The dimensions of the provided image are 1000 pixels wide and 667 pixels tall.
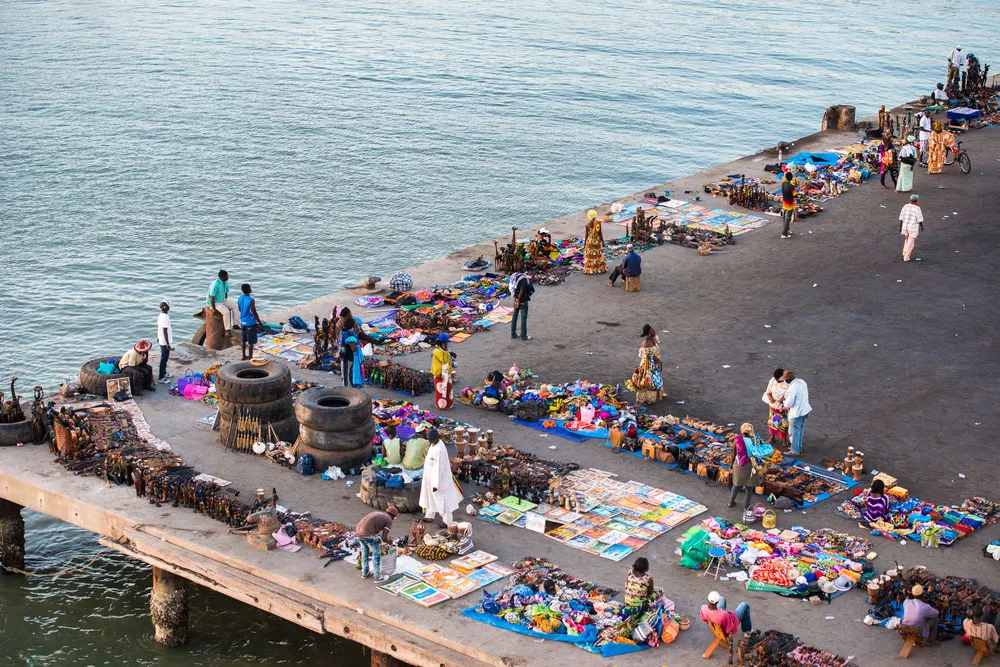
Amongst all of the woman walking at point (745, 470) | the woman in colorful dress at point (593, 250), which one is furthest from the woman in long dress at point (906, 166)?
the woman walking at point (745, 470)

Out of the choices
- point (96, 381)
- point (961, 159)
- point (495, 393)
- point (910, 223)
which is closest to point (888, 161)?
point (961, 159)

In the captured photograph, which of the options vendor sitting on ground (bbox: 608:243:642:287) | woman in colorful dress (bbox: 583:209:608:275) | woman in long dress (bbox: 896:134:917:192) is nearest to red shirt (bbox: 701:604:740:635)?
vendor sitting on ground (bbox: 608:243:642:287)

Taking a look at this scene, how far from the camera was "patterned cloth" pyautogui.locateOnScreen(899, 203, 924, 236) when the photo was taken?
30625 mm

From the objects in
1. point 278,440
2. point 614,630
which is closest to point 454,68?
point 278,440

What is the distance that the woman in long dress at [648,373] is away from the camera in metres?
22.6

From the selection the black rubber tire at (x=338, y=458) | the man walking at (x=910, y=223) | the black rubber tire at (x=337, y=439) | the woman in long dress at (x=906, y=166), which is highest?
the woman in long dress at (x=906, y=166)

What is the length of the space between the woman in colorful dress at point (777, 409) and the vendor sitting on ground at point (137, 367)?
10584 millimetres

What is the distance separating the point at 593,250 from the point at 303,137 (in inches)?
1046

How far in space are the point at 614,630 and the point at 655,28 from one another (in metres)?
72.3

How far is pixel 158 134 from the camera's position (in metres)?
52.8

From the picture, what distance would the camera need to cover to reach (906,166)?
3622 cm

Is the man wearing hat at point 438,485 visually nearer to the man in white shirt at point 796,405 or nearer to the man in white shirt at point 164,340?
the man in white shirt at point 796,405

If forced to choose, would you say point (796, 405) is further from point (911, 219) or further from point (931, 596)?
point (911, 219)

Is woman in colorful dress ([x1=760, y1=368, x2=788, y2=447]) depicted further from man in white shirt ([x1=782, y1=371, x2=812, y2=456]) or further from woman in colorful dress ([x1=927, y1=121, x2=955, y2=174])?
woman in colorful dress ([x1=927, y1=121, x2=955, y2=174])
